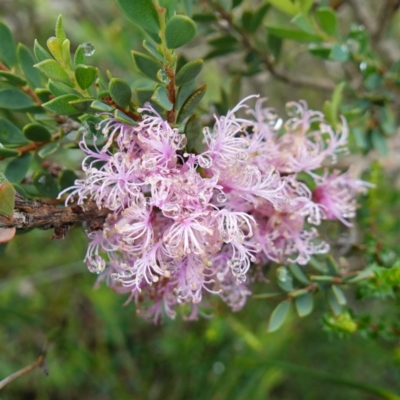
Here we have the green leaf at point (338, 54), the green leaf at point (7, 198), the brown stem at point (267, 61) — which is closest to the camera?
the green leaf at point (7, 198)

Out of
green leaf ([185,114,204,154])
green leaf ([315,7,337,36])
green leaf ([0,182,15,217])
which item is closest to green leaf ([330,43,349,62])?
green leaf ([315,7,337,36])

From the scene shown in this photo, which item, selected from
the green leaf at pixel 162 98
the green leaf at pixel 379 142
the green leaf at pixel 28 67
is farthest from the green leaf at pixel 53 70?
the green leaf at pixel 379 142

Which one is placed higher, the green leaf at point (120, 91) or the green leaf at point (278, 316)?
the green leaf at point (120, 91)

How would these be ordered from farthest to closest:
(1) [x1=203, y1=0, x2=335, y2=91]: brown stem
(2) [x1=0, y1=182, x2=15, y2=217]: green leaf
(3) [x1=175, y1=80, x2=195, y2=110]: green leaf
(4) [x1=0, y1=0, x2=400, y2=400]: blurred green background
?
(4) [x1=0, y1=0, x2=400, y2=400]: blurred green background < (1) [x1=203, y1=0, x2=335, y2=91]: brown stem < (3) [x1=175, y1=80, x2=195, y2=110]: green leaf < (2) [x1=0, y1=182, x2=15, y2=217]: green leaf

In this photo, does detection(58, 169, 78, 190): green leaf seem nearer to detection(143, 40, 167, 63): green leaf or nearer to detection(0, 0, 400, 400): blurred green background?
detection(143, 40, 167, 63): green leaf

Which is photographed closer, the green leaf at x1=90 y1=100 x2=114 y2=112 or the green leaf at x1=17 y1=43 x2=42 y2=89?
the green leaf at x1=90 y1=100 x2=114 y2=112

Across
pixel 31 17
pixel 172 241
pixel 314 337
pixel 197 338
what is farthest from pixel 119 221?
pixel 31 17

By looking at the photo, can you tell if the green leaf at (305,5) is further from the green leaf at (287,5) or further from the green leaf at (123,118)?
the green leaf at (123,118)
